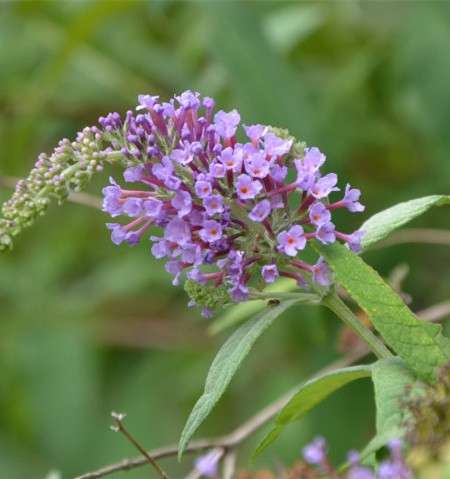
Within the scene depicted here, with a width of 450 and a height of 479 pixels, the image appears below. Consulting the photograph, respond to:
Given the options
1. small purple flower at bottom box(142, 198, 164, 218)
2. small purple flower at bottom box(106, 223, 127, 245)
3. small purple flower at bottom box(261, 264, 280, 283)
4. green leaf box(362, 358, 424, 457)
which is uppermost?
small purple flower at bottom box(106, 223, 127, 245)

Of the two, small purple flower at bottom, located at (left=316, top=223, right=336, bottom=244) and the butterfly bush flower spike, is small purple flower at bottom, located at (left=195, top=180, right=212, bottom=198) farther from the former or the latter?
small purple flower at bottom, located at (left=316, top=223, right=336, bottom=244)

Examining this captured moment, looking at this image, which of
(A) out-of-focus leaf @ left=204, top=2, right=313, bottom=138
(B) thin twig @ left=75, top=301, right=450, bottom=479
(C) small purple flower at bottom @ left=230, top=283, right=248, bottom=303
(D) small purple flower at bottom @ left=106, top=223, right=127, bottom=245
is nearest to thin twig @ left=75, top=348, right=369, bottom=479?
(B) thin twig @ left=75, top=301, right=450, bottom=479

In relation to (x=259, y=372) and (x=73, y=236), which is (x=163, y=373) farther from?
(x=73, y=236)

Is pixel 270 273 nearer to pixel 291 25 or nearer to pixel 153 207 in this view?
pixel 153 207

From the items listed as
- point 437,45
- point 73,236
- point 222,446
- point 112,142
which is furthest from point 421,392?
point 73,236

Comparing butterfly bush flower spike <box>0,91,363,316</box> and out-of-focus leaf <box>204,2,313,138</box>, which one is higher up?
out-of-focus leaf <box>204,2,313,138</box>
